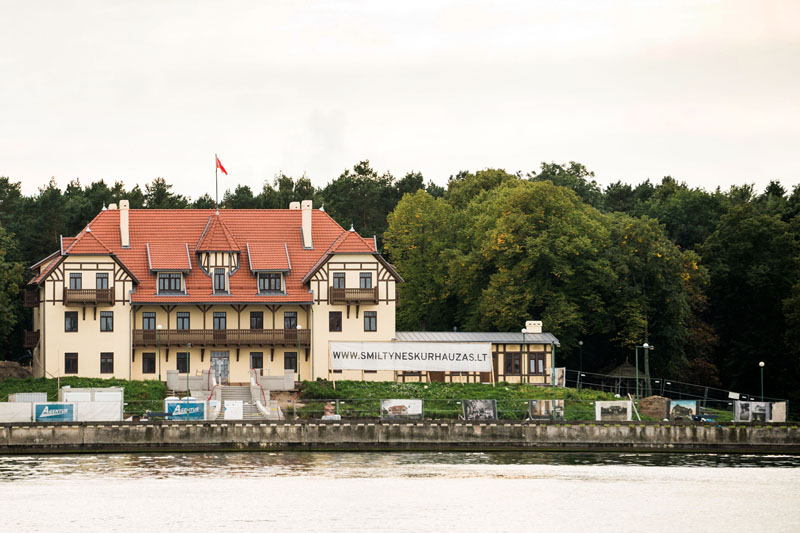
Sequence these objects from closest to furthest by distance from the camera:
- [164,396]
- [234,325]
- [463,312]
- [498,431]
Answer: [498,431], [164,396], [234,325], [463,312]

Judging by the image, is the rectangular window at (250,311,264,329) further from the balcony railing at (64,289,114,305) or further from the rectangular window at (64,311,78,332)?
the rectangular window at (64,311,78,332)

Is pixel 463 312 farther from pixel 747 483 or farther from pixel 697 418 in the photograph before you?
pixel 747 483

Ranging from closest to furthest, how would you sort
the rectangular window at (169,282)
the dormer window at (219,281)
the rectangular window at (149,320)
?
the rectangular window at (149,320) → the rectangular window at (169,282) → the dormer window at (219,281)

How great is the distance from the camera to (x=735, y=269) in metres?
98.5

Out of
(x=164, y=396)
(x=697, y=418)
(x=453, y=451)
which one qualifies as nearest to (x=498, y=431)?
(x=453, y=451)

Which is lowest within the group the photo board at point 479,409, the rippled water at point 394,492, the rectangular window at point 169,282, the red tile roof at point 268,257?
the rippled water at point 394,492

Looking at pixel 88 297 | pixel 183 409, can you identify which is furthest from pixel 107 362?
pixel 183 409

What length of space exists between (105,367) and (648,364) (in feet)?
115

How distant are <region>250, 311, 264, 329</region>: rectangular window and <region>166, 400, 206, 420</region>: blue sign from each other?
1184 centimetres

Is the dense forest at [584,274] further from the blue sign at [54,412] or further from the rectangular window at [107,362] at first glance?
the blue sign at [54,412]

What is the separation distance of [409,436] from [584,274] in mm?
22639

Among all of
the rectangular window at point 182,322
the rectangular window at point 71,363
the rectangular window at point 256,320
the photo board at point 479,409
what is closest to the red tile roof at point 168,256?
the rectangular window at point 182,322

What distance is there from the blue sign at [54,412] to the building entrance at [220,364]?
13.5 metres

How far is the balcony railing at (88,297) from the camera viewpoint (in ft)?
272
